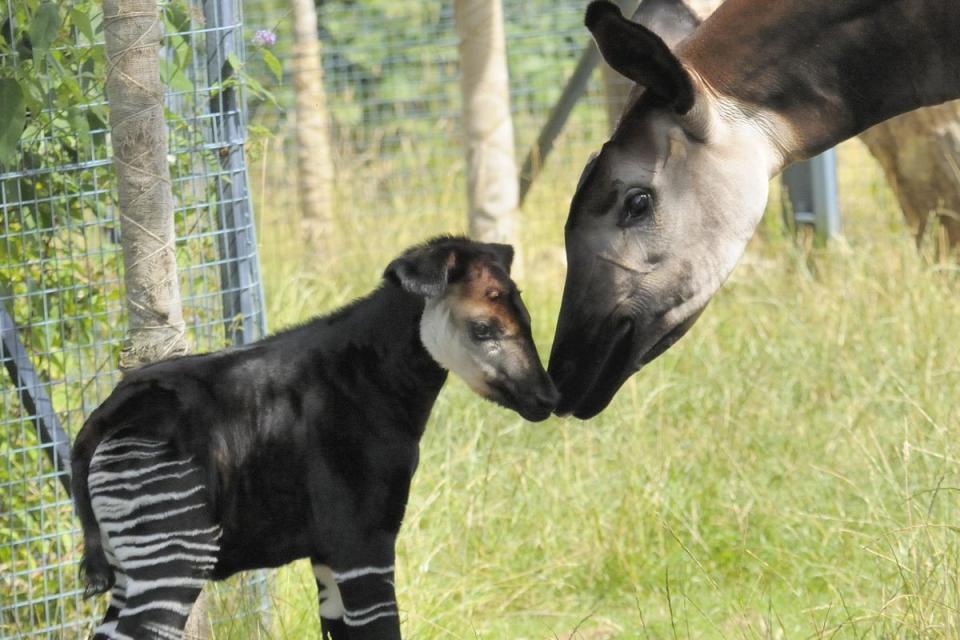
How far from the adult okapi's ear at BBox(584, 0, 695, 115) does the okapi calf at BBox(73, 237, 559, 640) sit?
1.65 ft

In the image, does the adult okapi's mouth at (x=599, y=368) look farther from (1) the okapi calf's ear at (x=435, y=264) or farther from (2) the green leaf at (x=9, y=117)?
(2) the green leaf at (x=9, y=117)

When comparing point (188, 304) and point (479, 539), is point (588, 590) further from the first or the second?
point (188, 304)

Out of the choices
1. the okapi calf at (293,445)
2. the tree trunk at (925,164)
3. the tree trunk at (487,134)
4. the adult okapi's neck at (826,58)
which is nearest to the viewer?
the okapi calf at (293,445)

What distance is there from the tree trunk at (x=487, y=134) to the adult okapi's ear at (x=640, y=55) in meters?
3.92

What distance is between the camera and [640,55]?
251 centimetres

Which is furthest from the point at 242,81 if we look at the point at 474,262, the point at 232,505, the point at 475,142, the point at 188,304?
the point at 475,142

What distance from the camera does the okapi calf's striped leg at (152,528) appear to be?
2539mm

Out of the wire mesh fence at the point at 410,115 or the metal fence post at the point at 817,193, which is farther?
the wire mesh fence at the point at 410,115

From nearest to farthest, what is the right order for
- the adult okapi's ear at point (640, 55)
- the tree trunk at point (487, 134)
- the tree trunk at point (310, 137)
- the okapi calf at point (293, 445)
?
the adult okapi's ear at point (640, 55) < the okapi calf at point (293, 445) < the tree trunk at point (487, 134) < the tree trunk at point (310, 137)

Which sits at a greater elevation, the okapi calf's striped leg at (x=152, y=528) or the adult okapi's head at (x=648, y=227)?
the adult okapi's head at (x=648, y=227)

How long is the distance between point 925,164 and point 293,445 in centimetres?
411

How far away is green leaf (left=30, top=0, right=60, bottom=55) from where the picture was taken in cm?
288

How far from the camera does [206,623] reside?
317 centimetres

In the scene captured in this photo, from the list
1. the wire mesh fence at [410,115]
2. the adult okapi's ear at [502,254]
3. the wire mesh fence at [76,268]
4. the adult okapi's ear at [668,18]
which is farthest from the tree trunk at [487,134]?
the adult okapi's ear at [502,254]
